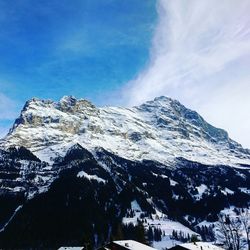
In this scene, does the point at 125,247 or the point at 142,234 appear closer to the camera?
the point at 125,247

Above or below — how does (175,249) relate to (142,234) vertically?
below

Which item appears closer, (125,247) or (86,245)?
(86,245)

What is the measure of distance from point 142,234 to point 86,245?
322 feet

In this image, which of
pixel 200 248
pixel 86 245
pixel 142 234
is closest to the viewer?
pixel 86 245

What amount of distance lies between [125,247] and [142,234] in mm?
51781

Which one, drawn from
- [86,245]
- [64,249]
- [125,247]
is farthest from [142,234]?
[86,245]

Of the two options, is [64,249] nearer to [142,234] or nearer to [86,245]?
[142,234]

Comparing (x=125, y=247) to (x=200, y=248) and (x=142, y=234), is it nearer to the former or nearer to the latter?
(x=200, y=248)

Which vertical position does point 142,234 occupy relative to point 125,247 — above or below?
above

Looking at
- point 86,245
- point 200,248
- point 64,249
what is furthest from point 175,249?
point 64,249

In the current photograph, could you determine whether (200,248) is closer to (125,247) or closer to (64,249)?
(125,247)

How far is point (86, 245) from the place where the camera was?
3733 inches

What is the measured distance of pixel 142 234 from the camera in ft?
623

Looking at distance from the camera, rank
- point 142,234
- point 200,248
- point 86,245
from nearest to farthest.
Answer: point 86,245
point 200,248
point 142,234
